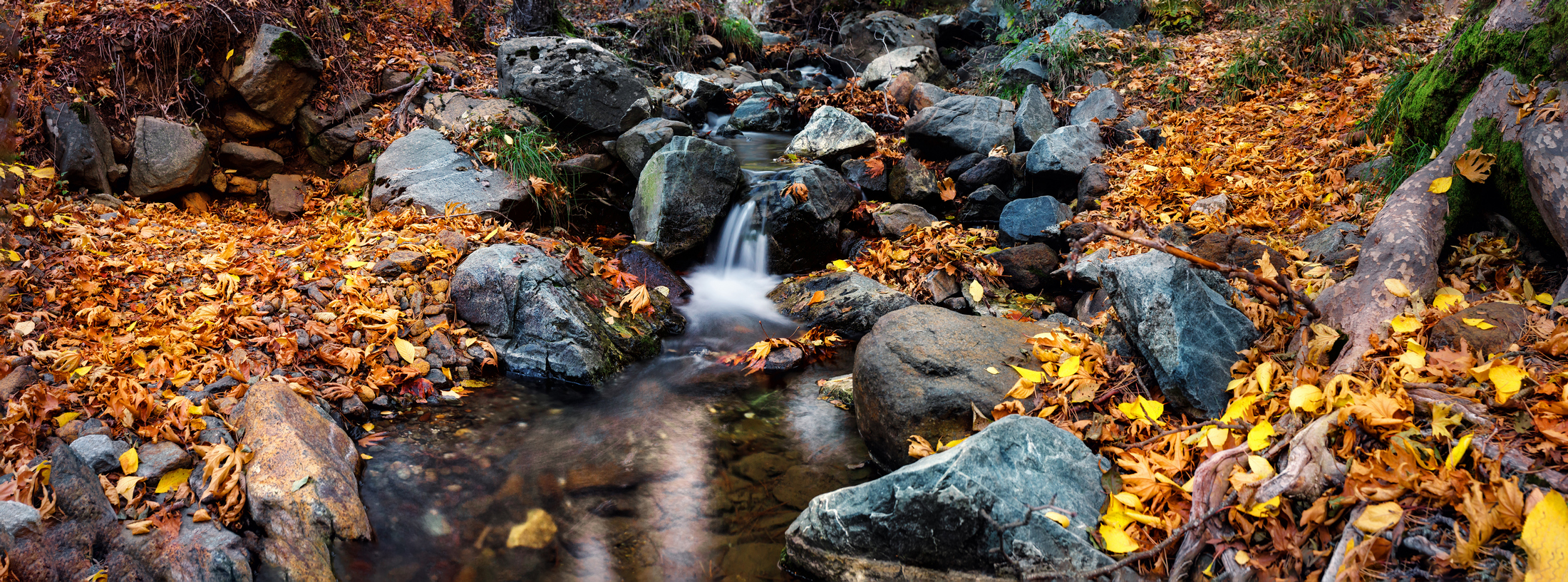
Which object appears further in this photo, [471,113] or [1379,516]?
[471,113]

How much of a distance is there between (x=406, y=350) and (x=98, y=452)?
1.53m

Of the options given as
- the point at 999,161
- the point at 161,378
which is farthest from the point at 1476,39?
the point at 161,378

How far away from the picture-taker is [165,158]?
5875 millimetres

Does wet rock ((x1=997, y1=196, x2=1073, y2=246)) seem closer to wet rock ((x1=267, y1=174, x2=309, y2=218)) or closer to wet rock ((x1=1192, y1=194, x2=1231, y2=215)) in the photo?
wet rock ((x1=1192, y1=194, x2=1231, y2=215))

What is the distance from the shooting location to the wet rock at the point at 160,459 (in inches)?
110

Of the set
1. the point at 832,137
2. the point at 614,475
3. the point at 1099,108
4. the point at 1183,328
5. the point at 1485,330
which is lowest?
the point at 614,475

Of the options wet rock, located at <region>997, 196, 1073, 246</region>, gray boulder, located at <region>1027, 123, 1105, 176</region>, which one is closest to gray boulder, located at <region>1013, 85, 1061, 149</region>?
gray boulder, located at <region>1027, 123, 1105, 176</region>

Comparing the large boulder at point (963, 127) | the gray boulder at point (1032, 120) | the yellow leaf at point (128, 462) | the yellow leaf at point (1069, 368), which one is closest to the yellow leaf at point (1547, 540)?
the yellow leaf at point (1069, 368)

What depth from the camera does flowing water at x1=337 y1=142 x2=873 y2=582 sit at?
300 centimetres

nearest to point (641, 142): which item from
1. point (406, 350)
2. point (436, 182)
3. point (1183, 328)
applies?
point (436, 182)

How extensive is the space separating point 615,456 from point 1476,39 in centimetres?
536

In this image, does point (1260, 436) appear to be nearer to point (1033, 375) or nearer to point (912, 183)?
point (1033, 375)

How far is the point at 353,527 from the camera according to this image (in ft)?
9.68

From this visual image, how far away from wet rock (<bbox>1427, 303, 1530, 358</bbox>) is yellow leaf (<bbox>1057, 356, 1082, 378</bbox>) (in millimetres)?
1284
